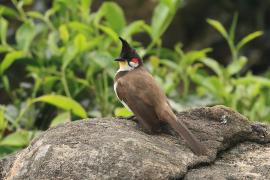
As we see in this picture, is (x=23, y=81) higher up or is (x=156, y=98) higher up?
(x=156, y=98)

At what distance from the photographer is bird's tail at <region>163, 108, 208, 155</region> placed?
3689 mm

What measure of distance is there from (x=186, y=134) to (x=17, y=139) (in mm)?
2061

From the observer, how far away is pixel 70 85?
6.12 metres

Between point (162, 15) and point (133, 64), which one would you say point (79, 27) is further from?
point (133, 64)

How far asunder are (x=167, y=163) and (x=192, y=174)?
0.13m

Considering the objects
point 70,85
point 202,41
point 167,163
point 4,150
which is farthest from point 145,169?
point 202,41

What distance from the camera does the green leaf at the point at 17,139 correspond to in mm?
5523

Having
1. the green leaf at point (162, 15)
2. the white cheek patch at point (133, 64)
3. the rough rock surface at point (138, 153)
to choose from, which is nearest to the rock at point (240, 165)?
the rough rock surface at point (138, 153)

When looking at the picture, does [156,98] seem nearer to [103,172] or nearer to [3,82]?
[103,172]

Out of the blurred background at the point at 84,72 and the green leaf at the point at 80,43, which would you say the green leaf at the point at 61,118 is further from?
the green leaf at the point at 80,43

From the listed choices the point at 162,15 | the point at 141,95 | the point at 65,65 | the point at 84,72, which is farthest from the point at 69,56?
the point at 141,95

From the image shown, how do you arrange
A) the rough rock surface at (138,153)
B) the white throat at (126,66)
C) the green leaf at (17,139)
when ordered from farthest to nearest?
the green leaf at (17,139) → the white throat at (126,66) → the rough rock surface at (138,153)

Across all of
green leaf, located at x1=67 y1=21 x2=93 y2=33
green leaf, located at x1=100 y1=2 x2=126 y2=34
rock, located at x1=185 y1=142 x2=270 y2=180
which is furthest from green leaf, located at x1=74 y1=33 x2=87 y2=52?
rock, located at x1=185 y1=142 x2=270 y2=180

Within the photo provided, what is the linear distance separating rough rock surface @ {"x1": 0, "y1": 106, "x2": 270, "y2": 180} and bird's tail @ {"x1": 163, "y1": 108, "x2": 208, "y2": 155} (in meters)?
0.03
